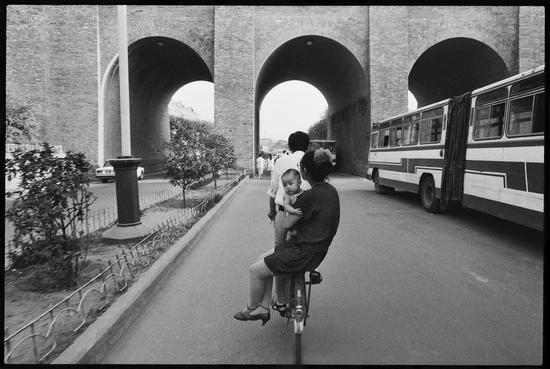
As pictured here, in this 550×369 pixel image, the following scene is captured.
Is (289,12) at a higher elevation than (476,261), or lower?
higher

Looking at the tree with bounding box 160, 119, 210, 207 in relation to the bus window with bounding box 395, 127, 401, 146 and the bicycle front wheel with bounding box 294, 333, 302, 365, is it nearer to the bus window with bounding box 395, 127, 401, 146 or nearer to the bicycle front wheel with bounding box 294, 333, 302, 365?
the bus window with bounding box 395, 127, 401, 146

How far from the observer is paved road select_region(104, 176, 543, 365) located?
122 inches

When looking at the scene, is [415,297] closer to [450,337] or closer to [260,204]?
[450,337]

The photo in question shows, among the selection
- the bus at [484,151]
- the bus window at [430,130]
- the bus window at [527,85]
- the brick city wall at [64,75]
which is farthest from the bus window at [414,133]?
the brick city wall at [64,75]

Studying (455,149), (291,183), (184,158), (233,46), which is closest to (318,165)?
(291,183)

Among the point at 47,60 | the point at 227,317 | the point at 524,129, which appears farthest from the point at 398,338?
the point at 47,60

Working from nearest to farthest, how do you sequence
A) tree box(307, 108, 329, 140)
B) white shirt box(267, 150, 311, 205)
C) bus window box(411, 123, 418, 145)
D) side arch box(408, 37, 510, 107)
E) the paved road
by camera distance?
the paved road, white shirt box(267, 150, 311, 205), bus window box(411, 123, 418, 145), side arch box(408, 37, 510, 107), tree box(307, 108, 329, 140)

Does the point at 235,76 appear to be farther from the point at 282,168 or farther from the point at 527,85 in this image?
the point at 282,168

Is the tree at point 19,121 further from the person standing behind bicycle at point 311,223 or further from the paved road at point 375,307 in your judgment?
the person standing behind bicycle at point 311,223

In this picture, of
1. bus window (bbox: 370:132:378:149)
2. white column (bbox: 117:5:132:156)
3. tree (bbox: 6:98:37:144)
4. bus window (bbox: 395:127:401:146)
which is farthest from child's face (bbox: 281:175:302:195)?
tree (bbox: 6:98:37:144)

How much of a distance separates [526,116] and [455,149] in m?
2.41

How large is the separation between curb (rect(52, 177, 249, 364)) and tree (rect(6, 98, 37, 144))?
11.9m

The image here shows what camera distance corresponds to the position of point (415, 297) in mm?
4266
